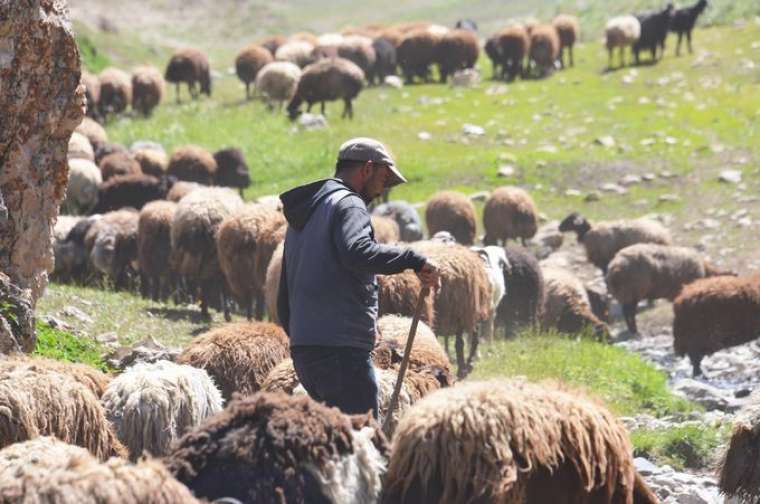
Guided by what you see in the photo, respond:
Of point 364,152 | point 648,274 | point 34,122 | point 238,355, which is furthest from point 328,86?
point 364,152

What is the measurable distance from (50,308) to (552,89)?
2315 cm

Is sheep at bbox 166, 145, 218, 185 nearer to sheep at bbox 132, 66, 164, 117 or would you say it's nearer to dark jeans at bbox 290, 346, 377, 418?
sheep at bbox 132, 66, 164, 117

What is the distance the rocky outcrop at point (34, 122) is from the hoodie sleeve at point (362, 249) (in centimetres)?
296

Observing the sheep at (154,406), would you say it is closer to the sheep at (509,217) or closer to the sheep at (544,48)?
the sheep at (509,217)

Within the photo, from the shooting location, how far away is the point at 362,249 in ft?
20.9

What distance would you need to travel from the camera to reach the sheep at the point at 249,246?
48.0 feet

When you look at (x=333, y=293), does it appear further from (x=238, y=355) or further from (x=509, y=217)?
(x=509, y=217)

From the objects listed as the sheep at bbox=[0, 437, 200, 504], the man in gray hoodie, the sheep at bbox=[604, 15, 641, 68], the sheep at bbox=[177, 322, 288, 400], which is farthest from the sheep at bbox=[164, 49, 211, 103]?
the sheep at bbox=[0, 437, 200, 504]

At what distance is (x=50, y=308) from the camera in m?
12.2

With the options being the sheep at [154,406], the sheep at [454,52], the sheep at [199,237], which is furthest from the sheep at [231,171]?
the sheep at [154,406]

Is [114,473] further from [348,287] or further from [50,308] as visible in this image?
[50,308]

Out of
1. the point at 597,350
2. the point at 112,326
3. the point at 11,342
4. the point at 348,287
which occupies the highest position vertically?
the point at 348,287

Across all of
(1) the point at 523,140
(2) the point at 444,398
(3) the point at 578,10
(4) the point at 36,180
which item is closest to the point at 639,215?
(1) the point at 523,140

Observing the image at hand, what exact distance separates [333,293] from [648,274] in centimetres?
1337
